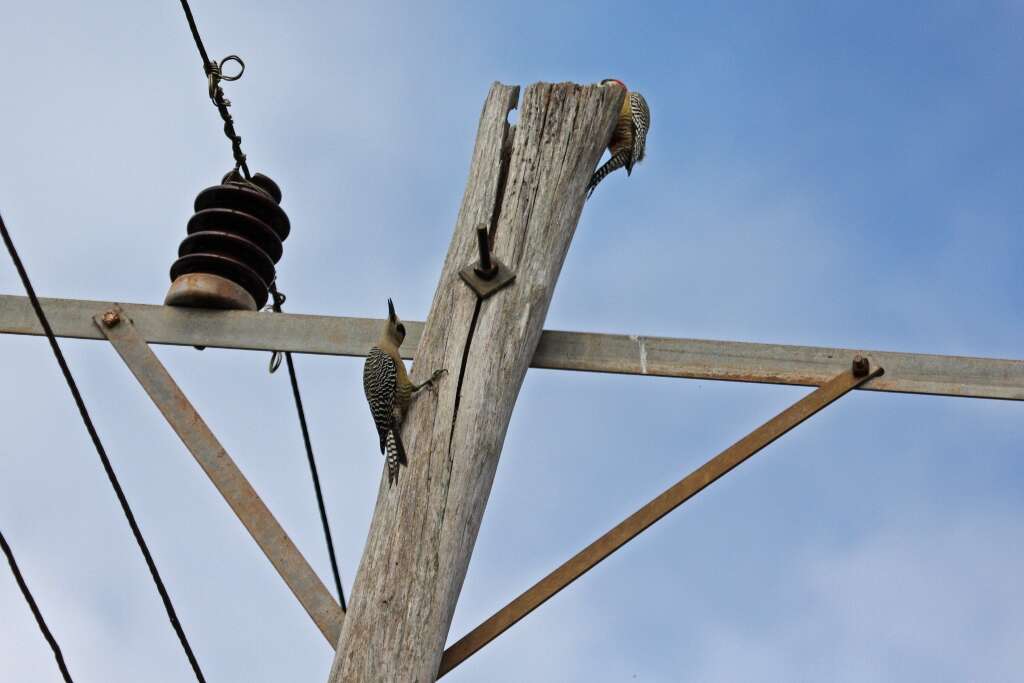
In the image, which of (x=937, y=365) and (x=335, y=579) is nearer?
(x=937, y=365)

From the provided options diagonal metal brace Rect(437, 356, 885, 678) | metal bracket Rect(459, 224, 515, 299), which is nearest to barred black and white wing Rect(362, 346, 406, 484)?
metal bracket Rect(459, 224, 515, 299)

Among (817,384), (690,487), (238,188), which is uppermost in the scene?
(238,188)

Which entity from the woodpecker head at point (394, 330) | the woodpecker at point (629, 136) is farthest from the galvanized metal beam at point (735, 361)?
the woodpecker at point (629, 136)

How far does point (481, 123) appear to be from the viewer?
4.11m

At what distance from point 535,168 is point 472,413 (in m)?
0.87

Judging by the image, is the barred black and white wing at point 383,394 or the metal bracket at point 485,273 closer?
the barred black and white wing at point 383,394

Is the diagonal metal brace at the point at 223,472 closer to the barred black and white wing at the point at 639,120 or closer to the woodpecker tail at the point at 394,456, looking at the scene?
the woodpecker tail at the point at 394,456

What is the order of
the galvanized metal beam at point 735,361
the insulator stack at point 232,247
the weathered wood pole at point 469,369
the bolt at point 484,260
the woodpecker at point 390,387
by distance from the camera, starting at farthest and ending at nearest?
1. the insulator stack at point 232,247
2. the galvanized metal beam at point 735,361
3. the bolt at point 484,260
4. the woodpecker at point 390,387
5. the weathered wood pole at point 469,369

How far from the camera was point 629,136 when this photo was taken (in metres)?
5.67

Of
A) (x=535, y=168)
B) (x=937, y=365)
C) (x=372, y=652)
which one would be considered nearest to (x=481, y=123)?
(x=535, y=168)

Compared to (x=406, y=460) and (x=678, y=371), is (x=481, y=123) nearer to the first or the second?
(x=678, y=371)

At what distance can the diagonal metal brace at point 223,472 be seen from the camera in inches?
129

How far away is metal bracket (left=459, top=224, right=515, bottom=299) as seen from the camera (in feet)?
11.9

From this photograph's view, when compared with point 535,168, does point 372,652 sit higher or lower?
lower
